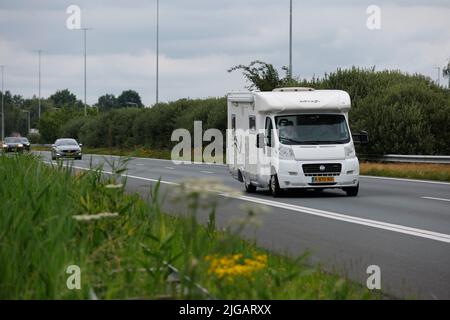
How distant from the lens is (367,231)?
15023mm

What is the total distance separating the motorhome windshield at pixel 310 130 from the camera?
2312cm

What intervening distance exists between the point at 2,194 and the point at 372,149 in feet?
114

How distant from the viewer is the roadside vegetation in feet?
19.8

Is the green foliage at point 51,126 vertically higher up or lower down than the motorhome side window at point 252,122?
lower down

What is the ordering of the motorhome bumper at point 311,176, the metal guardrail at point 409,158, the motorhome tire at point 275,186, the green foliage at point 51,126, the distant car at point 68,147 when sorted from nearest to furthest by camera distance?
the motorhome bumper at point 311,176 → the motorhome tire at point 275,186 → the metal guardrail at point 409,158 → the distant car at point 68,147 → the green foliage at point 51,126

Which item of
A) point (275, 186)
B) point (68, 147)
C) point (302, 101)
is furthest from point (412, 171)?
point (68, 147)

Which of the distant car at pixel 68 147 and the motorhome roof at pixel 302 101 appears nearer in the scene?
the motorhome roof at pixel 302 101

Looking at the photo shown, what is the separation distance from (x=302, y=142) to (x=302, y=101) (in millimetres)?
980

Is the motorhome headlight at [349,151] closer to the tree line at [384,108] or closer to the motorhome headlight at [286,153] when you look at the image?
the motorhome headlight at [286,153]

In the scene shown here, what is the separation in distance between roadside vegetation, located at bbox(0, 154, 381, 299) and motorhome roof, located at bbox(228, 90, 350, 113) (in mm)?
12428

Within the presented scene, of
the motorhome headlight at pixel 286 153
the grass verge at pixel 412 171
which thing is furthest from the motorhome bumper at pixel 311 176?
the grass verge at pixel 412 171

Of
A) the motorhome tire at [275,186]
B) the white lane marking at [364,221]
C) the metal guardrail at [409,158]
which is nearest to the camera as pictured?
the white lane marking at [364,221]

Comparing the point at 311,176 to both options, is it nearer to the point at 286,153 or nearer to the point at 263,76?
the point at 286,153

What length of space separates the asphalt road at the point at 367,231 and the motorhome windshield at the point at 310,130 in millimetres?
1340
